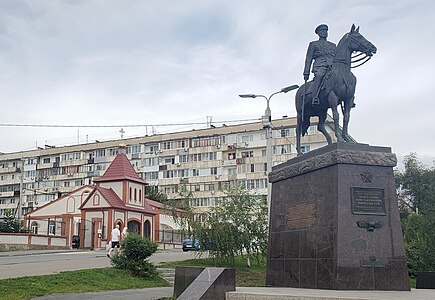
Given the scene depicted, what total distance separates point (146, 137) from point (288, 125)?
68.3ft

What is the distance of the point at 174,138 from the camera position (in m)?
72.9

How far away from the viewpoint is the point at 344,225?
1013cm

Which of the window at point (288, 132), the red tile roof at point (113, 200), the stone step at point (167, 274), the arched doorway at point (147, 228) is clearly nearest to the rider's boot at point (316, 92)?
the stone step at point (167, 274)

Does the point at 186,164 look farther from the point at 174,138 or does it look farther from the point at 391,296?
the point at 391,296

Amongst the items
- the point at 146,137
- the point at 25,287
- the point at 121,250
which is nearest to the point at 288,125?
the point at 146,137

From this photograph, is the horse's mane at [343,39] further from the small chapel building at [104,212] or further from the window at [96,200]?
the window at [96,200]

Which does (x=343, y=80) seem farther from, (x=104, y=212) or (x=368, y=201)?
(x=104, y=212)

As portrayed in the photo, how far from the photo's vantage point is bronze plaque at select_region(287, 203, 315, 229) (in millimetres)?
11023

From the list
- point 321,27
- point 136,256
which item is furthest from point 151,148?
point 321,27

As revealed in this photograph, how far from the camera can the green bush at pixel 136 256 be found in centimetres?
1895

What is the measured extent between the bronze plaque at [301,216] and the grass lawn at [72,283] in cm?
667

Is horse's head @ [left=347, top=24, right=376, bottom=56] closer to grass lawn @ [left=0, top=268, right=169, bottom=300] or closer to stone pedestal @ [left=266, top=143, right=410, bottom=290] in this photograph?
stone pedestal @ [left=266, top=143, right=410, bottom=290]

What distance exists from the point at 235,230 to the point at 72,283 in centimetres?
941

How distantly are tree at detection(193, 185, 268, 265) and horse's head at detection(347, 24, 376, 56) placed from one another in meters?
13.5
